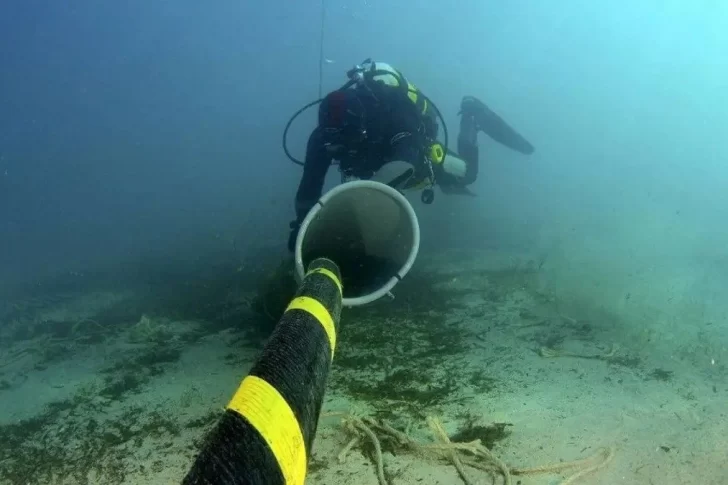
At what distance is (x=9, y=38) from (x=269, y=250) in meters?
91.2

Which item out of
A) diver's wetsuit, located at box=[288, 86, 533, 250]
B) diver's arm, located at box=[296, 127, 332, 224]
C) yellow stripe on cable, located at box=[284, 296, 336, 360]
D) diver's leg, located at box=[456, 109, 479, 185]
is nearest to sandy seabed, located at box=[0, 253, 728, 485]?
yellow stripe on cable, located at box=[284, 296, 336, 360]

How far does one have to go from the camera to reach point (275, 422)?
4.86ft

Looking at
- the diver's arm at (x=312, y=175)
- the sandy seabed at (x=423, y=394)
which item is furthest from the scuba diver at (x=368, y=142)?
the sandy seabed at (x=423, y=394)

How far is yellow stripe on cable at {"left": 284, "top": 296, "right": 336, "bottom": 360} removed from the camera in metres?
2.26

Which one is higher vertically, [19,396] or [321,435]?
[321,435]

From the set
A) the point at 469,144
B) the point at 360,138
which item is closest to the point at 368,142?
the point at 360,138

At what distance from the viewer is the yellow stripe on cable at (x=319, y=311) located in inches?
89.1

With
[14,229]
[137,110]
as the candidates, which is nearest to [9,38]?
[137,110]

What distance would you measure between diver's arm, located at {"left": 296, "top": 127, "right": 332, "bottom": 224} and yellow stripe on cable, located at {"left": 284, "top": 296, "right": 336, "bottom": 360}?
2641 mm

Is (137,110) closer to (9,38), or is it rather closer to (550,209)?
(9,38)

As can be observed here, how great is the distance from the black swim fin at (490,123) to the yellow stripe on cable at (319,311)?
28.1 feet

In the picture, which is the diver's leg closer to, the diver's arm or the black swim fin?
the black swim fin

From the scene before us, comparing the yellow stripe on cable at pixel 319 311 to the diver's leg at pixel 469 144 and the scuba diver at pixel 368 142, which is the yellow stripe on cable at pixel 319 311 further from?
the diver's leg at pixel 469 144

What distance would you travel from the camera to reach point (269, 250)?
35.3 ft
